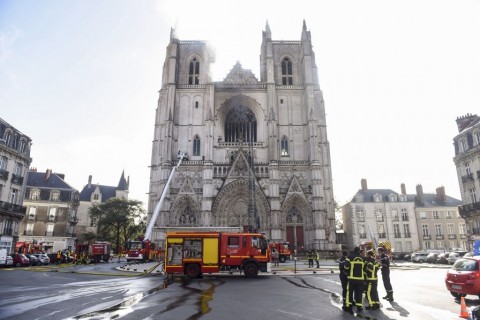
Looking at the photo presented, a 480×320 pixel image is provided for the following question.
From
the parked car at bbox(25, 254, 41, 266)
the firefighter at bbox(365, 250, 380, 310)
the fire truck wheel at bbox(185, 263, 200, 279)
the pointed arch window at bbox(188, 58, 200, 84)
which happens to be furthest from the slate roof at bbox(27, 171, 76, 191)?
the firefighter at bbox(365, 250, 380, 310)

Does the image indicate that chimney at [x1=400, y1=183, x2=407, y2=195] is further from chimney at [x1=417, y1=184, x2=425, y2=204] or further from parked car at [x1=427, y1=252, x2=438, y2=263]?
parked car at [x1=427, y1=252, x2=438, y2=263]

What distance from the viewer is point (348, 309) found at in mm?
7566

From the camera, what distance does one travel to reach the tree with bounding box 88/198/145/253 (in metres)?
48.8

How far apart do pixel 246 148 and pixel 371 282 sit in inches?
1198

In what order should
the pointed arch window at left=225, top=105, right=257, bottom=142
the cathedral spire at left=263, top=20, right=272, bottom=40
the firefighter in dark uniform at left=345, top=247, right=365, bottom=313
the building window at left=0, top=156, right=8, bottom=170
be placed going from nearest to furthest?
the firefighter in dark uniform at left=345, top=247, right=365, bottom=313 < the building window at left=0, top=156, right=8, bottom=170 < the pointed arch window at left=225, top=105, right=257, bottom=142 < the cathedral spire at left=263, top=20, right=272, bottom=40

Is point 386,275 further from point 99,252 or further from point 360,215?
point 360,215

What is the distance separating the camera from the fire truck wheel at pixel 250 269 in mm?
15664

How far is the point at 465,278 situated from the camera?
28.9 ft

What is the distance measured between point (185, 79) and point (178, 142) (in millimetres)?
9487

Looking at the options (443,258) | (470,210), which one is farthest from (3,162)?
(470,210)

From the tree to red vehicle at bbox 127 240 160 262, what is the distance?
20.1 metres

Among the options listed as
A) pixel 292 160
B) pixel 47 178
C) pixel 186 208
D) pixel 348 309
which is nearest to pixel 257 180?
pixel 292 160

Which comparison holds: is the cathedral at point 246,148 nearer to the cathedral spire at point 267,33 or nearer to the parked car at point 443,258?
the cathedral spire at point 267,33

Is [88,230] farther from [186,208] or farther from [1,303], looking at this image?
[1,303]
